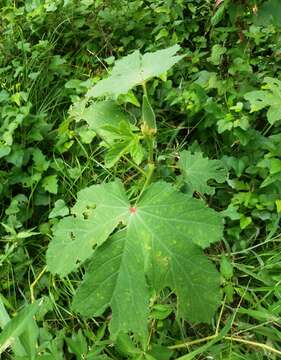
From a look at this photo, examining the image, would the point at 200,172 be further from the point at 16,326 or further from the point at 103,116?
the point at 16,326

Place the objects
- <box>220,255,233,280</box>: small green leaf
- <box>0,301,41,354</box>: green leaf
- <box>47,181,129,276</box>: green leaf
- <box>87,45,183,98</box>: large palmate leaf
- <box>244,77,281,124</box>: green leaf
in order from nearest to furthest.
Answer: <box>0,301,41,354</box>: green leaf
<box>47,181,129,276</box>: green leaf
<box>87,45,183,98</box>: large palmate leaf
<box>220,255,233,280</box>: small green leaf
<box>244,77,281,124</box>: green leaf

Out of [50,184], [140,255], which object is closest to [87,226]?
[140,255]

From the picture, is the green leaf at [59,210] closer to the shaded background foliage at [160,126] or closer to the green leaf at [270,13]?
the shaded background foliage at [160,126]

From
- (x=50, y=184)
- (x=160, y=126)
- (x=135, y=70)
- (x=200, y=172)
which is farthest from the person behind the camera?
(x=160, y=126)

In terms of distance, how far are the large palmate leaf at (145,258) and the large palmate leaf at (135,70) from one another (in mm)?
290

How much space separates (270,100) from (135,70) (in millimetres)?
582

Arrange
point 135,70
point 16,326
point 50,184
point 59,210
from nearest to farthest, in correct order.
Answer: point 16,326 < point 135,70 < point 59,210 < point 50,184

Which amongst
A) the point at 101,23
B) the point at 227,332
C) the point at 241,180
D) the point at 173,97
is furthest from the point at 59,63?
the point at 227,332

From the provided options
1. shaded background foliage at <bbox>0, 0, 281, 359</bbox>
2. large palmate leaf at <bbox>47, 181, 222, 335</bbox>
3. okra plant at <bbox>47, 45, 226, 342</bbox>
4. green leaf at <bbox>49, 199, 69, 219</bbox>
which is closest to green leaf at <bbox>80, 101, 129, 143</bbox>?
shaded background foliage at <bbox>0, 0, 281, 359</bbox>

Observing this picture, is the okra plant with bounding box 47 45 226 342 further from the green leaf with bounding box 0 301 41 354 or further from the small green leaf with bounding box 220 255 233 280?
the small green leaf with bounding box 220 255 233 280

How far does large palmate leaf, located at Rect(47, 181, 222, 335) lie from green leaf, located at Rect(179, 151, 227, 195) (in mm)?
307

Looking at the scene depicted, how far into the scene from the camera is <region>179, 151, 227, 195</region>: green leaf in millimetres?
1461

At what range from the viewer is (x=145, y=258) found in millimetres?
1132

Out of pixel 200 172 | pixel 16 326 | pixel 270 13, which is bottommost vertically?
pixel 200 172
